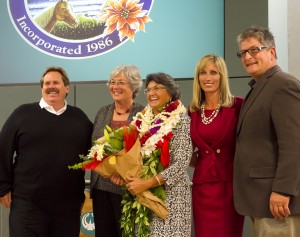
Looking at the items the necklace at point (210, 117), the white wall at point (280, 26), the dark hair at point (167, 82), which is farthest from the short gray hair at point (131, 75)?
the white wall at point (280, 26)

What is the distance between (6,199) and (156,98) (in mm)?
1225

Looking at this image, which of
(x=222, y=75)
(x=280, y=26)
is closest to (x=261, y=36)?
(x=222, y=75)

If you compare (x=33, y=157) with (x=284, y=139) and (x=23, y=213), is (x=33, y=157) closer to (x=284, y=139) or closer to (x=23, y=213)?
(x=23, y=213)

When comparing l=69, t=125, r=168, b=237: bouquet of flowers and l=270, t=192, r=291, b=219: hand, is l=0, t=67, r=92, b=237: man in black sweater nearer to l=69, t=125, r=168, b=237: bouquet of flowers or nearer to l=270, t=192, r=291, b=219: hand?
l=69, t=125, r=168, b=237: bouquet of flowers

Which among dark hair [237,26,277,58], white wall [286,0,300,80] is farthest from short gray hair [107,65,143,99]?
white wall [286,0,300,80]

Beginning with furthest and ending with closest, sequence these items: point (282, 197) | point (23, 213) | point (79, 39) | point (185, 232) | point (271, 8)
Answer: point (79, 39), point (271, 8), point (23, 213), point (185, 232), point (282, 197)

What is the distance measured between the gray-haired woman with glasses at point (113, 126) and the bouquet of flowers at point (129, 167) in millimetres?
273

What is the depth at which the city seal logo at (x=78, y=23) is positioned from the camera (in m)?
4.14

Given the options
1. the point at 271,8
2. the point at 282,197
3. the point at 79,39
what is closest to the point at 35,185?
the point at 282,197

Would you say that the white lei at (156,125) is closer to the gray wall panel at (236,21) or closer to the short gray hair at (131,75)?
the short gray hair at (131,75)

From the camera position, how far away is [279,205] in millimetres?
1979

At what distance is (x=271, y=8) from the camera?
12.2ft

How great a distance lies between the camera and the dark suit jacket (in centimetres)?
196

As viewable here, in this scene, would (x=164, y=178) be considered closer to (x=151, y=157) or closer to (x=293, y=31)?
(x=151, y=157)
